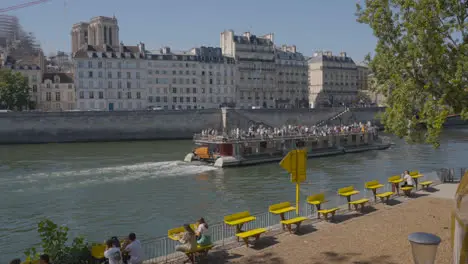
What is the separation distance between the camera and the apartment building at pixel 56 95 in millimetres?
73750

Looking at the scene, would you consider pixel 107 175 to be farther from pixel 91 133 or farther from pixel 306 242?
pixel 91 133

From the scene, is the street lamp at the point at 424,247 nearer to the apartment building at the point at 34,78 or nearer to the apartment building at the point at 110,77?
the apartment building at the point at 110,77

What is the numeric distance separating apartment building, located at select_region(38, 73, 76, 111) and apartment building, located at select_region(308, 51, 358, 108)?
160 feet

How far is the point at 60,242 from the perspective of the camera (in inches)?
361

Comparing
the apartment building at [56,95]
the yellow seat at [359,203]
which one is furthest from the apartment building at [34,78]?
the yellow seat at [359,203]

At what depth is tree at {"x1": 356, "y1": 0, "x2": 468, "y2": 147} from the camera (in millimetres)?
14688

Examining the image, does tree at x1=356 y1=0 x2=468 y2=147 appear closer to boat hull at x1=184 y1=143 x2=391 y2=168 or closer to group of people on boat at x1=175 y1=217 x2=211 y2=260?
group of people on boat at x1=175 y1=217 x2=211 y2=260

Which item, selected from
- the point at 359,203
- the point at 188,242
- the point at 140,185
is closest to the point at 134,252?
the point at 188,242

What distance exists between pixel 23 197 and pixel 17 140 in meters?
32.2

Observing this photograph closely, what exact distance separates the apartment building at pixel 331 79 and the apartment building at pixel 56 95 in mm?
48638

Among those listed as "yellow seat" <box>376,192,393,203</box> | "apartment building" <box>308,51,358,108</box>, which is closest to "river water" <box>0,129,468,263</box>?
"yellow seat" <box>376,192,393,203</box>

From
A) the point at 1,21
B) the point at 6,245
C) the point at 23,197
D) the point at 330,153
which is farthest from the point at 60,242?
the point at 1,21

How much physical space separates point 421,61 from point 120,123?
152 feet

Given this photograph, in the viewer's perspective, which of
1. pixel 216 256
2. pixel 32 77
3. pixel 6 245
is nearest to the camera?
pixel 216 256
